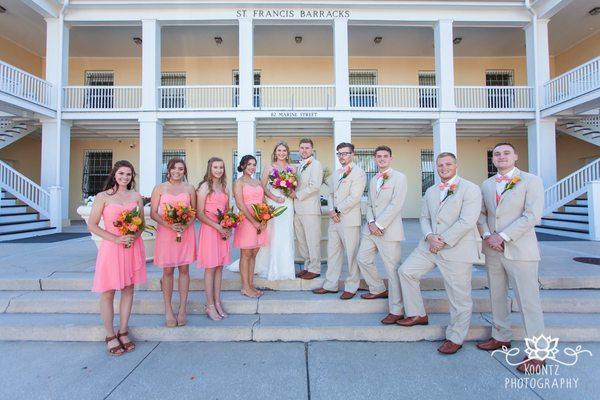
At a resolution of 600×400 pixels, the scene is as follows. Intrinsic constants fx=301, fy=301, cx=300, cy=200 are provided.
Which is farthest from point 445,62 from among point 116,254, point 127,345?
point 127,345

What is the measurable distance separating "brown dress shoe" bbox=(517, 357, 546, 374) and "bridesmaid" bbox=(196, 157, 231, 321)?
303 cm

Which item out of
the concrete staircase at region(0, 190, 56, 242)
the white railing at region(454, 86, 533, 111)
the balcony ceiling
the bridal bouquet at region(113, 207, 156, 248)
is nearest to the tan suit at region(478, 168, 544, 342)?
the bridal bouquet at region(113, 207, 156, 248)

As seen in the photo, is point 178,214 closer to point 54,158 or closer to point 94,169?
point 54,158

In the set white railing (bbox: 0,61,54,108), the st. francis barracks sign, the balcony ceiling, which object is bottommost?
white railing (bbox: 0,61,54,108)

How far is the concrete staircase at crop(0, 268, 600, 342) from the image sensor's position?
3.31 meters

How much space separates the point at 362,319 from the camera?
11.7 feet

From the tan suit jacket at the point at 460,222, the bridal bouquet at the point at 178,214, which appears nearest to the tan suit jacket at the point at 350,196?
the tan suit jacket at the point at 460,222

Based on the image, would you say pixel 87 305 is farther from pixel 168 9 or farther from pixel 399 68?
pixel 399 68

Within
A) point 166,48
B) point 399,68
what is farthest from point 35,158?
point 399,68

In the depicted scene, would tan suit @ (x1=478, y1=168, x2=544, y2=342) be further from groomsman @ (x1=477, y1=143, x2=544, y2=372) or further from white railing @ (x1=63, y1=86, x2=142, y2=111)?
white railing @ (x1=63, y1=86, x2=142, y2=111)

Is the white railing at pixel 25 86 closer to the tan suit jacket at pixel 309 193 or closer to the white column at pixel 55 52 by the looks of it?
the white column at pixel 55 52

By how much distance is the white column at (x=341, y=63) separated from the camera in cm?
1136

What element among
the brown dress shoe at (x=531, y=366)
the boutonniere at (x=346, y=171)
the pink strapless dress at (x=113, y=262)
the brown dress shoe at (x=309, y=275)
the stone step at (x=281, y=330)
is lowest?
the brown dress shoe at (x=531, y=366)

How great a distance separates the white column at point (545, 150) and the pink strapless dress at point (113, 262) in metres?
13.6
